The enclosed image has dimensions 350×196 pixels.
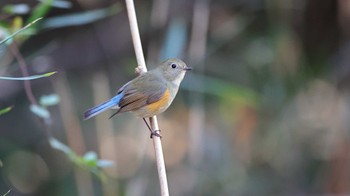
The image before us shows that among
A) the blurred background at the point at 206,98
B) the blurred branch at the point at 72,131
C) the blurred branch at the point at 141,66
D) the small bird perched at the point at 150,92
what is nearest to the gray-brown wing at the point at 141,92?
the small bird perched at the point at 150,92

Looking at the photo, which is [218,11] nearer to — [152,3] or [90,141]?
[152,3]

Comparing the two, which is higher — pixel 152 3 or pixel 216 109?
pixel 152 3

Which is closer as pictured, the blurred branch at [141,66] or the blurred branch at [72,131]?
the blurred branch at [141,66]

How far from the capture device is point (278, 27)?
4.77 metres

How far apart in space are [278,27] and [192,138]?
3.66ft

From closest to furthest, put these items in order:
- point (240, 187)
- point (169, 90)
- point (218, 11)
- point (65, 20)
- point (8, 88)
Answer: point (65, 20) < point (169, 90) < point (8, 88) < point (218, 11) < point (240, 187)

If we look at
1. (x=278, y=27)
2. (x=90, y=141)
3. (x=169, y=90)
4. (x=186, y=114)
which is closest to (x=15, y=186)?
(x=90, y=141)

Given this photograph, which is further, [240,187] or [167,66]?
[240,187]

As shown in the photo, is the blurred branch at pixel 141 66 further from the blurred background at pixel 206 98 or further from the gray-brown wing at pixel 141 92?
the blurred background at pixel 206 98

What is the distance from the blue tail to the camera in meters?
3.25

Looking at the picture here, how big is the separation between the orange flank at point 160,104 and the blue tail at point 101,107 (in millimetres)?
181

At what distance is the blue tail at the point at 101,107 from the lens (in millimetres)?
3247

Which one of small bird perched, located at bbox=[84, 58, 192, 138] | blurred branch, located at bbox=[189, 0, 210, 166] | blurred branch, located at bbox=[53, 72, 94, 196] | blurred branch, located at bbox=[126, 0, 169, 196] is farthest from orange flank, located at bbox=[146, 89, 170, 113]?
blurred branch, located at bbox=[53, 72, 94, 196]

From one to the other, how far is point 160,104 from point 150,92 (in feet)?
0.43
